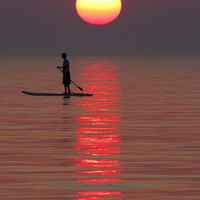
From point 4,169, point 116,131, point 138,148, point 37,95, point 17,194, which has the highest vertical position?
point 37,95

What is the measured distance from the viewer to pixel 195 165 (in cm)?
1262

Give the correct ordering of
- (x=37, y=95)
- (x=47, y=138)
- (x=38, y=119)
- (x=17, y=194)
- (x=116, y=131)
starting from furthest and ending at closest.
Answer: (x=37, y=95)
(x=38, y=119)
(x=116, y=131)
(x=47, y=138)
(x=17, y=194)

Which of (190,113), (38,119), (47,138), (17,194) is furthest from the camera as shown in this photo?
(190,113)

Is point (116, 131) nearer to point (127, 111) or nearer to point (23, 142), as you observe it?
point (23, 142)

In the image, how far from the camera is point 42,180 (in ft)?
36.7

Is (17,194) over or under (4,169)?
under

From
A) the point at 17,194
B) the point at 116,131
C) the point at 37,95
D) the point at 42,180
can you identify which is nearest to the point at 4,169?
the point at 42,180

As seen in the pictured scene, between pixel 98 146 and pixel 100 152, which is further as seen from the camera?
pixel 98 146

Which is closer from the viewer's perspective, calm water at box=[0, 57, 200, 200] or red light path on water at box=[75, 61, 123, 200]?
calm water at box=[0, 57, 200, 200]

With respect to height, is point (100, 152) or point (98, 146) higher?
point (98, 146)

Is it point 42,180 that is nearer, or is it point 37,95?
point 42,180

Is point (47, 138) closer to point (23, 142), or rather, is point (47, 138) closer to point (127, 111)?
point (23, 142)

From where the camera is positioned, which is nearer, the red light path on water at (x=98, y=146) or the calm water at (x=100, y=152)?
the calm water at (x=100, y=152)

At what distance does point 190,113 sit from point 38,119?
5.20 metres
